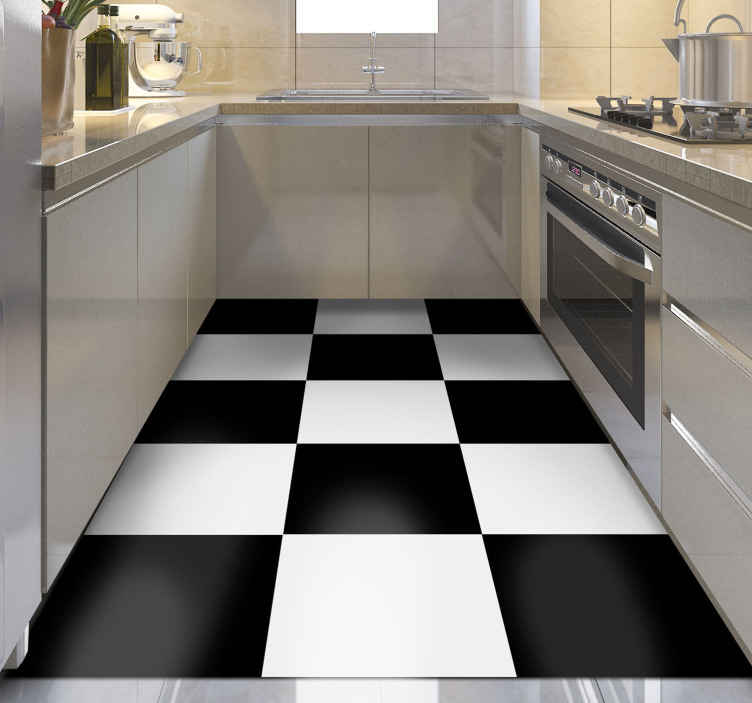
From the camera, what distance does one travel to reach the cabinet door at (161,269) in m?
2.14

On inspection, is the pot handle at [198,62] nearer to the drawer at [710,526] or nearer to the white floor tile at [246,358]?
the white floor tile at [246,358]

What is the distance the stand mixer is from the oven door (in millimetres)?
1493

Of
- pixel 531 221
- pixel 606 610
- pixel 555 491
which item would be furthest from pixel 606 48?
pixel 606 610

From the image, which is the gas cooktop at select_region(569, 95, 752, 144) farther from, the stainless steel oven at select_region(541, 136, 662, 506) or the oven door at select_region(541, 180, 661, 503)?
the oven door at select_region(541, 180, 661, 503)

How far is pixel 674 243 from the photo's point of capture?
5.25 ft

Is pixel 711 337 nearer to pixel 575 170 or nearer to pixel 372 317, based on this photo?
pixel 575 170

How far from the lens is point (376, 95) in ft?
13.0

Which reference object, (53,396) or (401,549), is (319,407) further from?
(53,396)

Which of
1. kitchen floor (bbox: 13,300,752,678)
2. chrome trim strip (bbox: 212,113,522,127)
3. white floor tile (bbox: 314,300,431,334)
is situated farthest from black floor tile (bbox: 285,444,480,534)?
chrome trim strip (bbox: 212,113,522,127)

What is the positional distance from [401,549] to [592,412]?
2.86 feet

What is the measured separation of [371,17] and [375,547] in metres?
2.93

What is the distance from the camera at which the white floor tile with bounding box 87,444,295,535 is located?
1861 mm

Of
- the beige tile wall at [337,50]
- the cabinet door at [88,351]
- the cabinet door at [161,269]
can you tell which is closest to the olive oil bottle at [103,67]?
the cabinet door at [161,269]

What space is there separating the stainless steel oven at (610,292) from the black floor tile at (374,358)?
0.44 m
